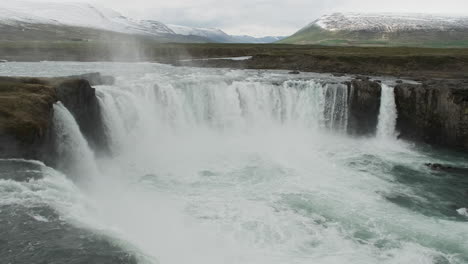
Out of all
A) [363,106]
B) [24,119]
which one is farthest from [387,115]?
[24,119]

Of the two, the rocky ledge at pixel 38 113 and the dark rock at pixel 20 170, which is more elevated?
the rocky ledge at pixel 38 113

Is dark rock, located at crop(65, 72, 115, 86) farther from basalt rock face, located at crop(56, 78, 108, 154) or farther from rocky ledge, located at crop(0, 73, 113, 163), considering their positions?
rocky ledge, located at crop(0, 73, 113, 163)

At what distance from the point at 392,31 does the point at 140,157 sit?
19073cm

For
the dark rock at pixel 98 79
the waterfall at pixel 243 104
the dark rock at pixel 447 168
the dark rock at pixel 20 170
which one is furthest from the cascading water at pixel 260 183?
the dark rock at pixel 98 79

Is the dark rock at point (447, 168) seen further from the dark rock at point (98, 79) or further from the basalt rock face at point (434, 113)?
the dark rock at point (98, 79)

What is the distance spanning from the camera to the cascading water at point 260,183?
15.2 metres

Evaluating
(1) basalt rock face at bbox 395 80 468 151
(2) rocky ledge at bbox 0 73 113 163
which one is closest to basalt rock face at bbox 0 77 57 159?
(2) rocky ledge at bbox 0 73 113 163

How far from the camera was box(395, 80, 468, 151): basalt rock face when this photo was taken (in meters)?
32.6

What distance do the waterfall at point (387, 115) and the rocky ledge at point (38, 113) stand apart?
79.4 feet

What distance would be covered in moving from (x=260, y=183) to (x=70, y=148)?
35.1ft

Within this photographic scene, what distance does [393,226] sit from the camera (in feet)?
57.3

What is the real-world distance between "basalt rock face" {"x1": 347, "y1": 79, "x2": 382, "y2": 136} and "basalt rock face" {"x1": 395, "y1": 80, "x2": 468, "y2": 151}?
1.91 metres

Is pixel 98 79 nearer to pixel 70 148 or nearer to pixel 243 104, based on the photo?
pixel 243 104

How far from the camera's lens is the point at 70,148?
20.2 m
